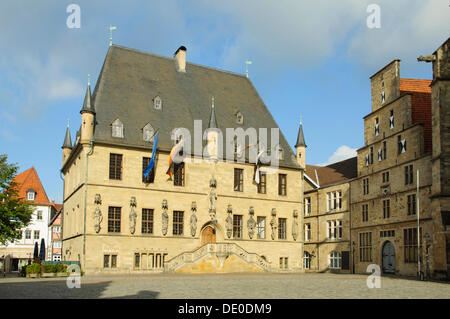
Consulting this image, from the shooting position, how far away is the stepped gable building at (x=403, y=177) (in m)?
29.3

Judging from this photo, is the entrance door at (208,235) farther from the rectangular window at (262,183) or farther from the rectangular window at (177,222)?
the rectangular window at (262,183)

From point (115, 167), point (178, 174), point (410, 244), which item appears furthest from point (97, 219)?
point (410, 244)

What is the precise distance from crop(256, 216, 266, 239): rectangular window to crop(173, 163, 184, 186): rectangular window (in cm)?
706

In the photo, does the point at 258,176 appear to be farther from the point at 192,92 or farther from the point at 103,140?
the point at 103,140

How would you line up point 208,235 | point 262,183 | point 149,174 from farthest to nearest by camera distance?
point 262,183
point 208,235
point 149,174

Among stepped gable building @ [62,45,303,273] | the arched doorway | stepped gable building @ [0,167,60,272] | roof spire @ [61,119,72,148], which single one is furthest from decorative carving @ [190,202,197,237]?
stepped gable building @ [0,167,60,272]

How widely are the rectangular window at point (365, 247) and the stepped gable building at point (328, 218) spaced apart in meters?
1.48

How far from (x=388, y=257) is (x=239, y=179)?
39.8 ft

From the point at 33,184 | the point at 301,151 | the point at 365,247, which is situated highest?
the point at 301,151

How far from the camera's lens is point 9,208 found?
1458 inches

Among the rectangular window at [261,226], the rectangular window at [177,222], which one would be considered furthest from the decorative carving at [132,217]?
the rectangular window at [261,226]

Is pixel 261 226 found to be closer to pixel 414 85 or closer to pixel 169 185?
pixel 169 185
